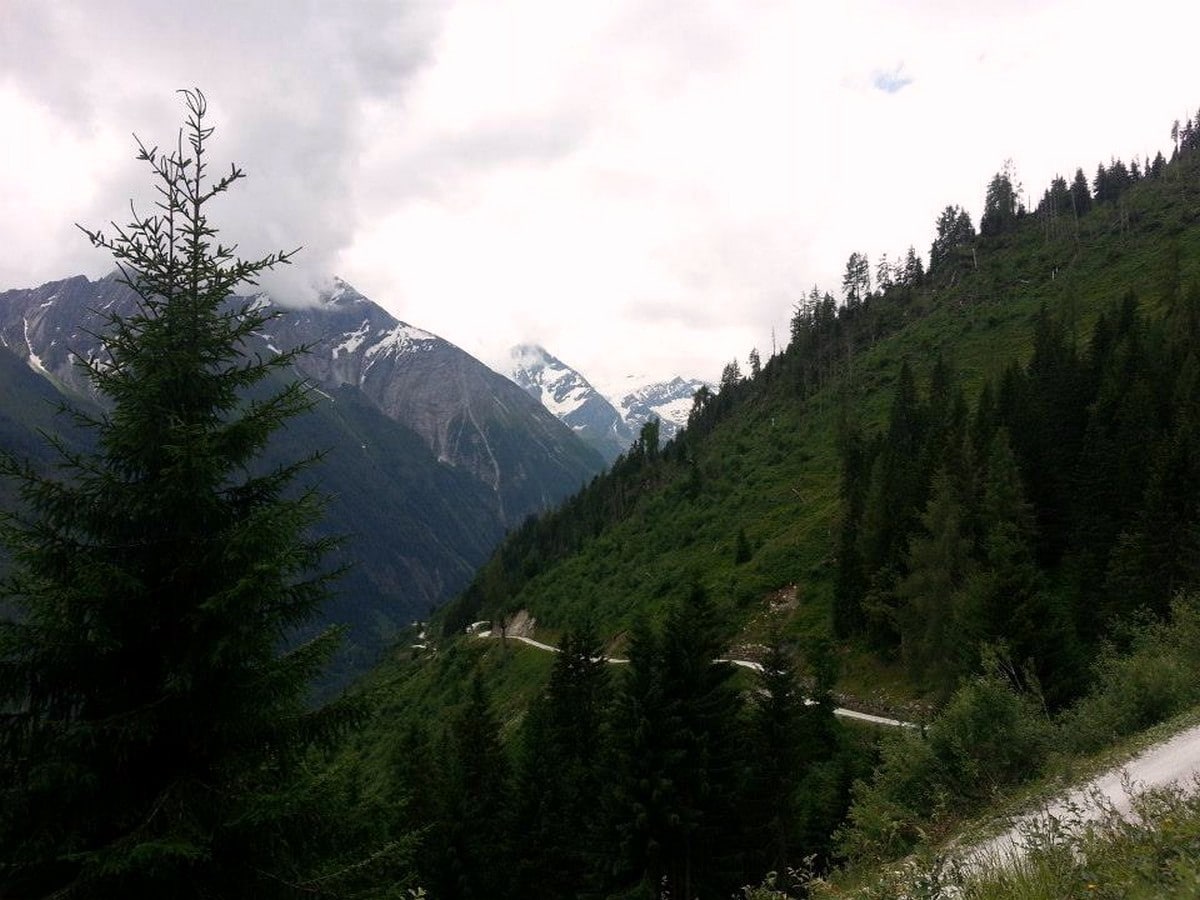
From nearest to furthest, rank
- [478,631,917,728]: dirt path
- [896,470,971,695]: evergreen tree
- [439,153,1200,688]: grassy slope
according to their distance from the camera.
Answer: [478,631,917,728]: dirt path
[896,470,971,695]: evergreen tree
[439,153,1200,688]: grassy slope

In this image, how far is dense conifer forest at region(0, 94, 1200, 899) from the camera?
325 inches

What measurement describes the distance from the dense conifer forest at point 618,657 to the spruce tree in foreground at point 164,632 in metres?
0.05

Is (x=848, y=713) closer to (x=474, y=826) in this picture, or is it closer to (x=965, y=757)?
(x=474, y=826)

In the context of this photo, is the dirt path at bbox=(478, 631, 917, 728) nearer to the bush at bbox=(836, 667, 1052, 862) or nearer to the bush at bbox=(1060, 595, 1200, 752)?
the bush at bbox=(836, 667, 1052, 862)

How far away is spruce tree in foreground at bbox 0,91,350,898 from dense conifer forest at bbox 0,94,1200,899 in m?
0.05

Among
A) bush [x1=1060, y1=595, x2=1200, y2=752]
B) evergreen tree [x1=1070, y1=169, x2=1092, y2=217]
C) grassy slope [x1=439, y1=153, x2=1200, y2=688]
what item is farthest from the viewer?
evergreen tree [x1=1070, y1=169, x2=1092, y2=217]

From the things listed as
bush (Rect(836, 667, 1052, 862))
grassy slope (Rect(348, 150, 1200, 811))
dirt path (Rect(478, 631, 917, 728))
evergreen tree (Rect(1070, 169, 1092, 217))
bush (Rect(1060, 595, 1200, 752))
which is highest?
evergreen tree (Rect(1070, 169, 1092, 217))

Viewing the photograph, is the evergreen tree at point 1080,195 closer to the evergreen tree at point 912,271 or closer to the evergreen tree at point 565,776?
the evergreen tree at point 912,271

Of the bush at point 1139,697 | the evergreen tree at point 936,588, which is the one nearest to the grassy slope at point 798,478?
the evergreen tree at point 936,588

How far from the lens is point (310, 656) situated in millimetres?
9320

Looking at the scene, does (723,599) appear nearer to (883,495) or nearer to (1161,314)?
(883,495)

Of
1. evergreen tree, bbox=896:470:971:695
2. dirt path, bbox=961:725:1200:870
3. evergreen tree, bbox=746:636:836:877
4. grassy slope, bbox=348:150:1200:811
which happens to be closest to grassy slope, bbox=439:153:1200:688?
grassy slope, bbox=348:150:1200:811

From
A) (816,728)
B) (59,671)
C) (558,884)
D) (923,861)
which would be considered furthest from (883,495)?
(59,671)

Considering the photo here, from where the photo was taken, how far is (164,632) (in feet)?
29.2
